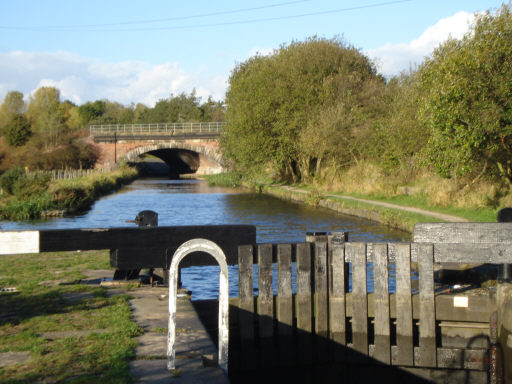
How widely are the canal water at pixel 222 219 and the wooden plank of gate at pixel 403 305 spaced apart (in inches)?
171

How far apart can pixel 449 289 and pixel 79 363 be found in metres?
4.79

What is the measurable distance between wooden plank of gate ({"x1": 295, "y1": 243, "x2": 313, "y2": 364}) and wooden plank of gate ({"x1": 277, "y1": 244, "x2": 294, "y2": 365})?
0.11 meters

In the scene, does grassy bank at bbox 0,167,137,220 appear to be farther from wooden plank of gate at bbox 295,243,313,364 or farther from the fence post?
the fence post

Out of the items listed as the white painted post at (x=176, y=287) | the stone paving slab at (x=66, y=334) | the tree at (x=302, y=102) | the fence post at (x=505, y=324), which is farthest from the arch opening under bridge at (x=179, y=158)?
the white painted post at (x=176, y=287)

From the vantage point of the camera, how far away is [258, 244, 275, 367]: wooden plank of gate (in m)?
7.20

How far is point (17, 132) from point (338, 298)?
6086 cm

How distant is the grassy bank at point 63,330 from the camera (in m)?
5.03

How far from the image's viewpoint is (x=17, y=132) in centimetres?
6269

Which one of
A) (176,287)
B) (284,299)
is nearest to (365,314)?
(284,299)

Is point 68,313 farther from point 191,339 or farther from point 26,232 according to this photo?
point 191,339

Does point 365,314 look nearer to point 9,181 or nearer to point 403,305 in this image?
point 403,305

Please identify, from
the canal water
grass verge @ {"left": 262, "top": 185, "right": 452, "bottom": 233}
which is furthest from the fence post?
grass verge @ {"left": 262, "top": 185, "right": 452, "bottom": 233}

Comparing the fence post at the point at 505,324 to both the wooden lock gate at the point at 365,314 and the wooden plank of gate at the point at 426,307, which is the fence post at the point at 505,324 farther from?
the wooden plank of gate at the point at 426,307

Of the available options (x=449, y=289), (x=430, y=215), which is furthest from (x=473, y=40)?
(x=449, y=289)
